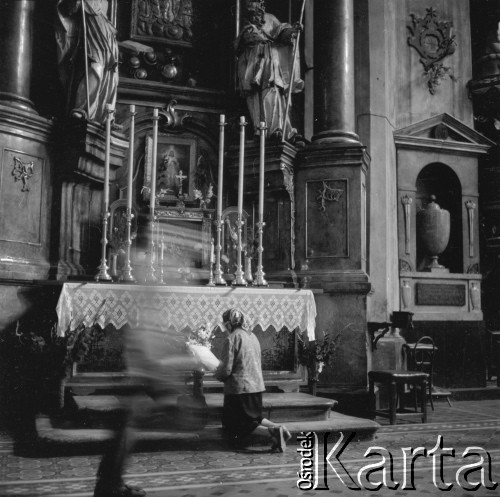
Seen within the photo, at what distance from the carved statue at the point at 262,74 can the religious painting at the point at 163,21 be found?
0.87 m

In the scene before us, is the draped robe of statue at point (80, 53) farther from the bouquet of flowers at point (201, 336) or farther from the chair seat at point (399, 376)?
the chair seat at point (399, 376)

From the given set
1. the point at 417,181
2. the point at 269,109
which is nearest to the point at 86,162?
the point at 269,109

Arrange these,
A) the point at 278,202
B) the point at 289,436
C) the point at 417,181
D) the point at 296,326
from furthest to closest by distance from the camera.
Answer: the point at 417,181 < the point at 278,202 < the point at 296,326 < the point at 289,436

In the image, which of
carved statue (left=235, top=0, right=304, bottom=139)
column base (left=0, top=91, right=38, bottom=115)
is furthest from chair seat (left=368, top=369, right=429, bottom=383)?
column base (left=0, top=91, right=38, bottom=115)

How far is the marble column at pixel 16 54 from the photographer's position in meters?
7.46

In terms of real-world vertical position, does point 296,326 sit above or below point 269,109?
below

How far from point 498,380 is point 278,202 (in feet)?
13.9

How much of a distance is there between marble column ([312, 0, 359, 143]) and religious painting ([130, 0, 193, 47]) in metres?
1.77

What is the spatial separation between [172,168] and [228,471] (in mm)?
4553

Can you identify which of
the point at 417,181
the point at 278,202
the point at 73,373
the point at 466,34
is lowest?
the point at 73,373

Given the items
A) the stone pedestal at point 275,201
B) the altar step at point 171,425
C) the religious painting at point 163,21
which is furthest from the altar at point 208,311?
the religious painting at point 163,21

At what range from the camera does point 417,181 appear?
10.8 m

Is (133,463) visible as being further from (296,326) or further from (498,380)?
(498,380)

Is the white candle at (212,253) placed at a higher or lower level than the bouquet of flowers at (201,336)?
higher
